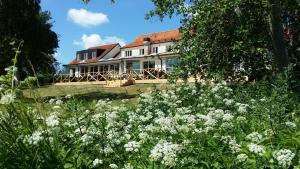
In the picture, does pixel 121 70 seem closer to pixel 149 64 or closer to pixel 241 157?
pixel 149 64

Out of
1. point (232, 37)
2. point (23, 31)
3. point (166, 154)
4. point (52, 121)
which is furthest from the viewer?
point (23, 31)

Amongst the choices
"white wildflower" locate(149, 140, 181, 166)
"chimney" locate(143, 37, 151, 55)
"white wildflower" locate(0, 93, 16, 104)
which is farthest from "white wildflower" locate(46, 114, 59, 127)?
"chimney" locate(143, 37, 151, 55)

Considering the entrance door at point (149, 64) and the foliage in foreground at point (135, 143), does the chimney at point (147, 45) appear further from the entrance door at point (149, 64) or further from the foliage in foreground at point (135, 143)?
the foliage in foreground at point (135, 143)

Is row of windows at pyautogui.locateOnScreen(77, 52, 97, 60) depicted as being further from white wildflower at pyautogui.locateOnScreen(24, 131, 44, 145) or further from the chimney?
white wildflower at pyautogui.locateOnScreen(24, 131, 44, 145)

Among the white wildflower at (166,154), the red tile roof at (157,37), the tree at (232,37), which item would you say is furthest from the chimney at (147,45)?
the white wildflower at (166,154)

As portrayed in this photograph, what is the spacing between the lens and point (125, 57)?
76.9 metres

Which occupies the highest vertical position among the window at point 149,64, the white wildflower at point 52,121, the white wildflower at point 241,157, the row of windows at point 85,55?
the row of windows at point 85,55

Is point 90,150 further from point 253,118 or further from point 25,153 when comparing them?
point 253,118

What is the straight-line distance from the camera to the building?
66.2 metres

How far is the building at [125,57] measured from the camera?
6625cm

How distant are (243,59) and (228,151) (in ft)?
36.2

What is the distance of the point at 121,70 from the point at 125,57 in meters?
2.06

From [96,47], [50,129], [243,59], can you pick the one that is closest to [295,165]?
[50,129]

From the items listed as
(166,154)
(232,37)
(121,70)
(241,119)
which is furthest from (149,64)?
(166,154)
